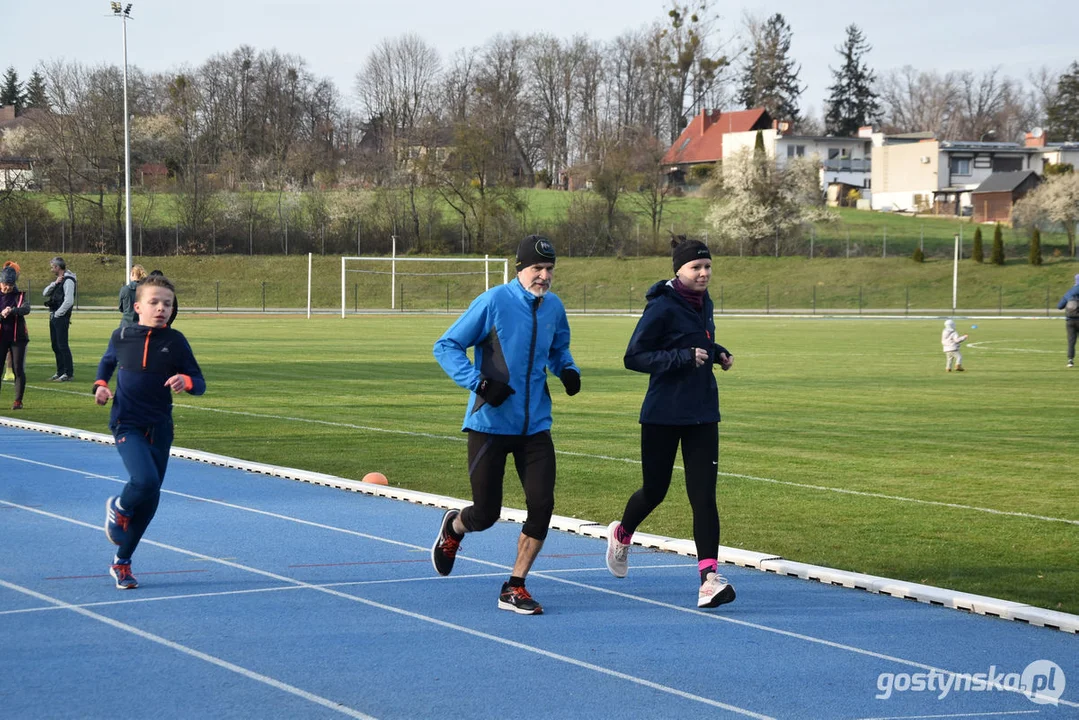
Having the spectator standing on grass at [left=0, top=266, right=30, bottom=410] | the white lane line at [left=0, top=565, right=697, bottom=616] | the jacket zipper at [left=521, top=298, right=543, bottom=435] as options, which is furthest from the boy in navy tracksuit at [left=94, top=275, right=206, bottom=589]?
the spectator standing on grass at [left=0, top=266, right=30, bottom=410]

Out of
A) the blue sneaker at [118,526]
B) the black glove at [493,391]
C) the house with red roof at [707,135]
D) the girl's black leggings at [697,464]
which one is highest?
the house with red roof at [707,135]

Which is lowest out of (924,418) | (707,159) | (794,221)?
(924,418)

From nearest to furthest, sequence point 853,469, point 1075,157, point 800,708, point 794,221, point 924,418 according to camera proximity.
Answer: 1. point 800,708
2. point 853,469
3. point 924,418
4. point 794,221
5. point 1075,157

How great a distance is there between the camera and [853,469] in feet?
40.5

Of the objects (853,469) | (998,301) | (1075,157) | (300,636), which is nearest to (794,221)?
(998,301)

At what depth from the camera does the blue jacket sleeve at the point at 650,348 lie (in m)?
6.80

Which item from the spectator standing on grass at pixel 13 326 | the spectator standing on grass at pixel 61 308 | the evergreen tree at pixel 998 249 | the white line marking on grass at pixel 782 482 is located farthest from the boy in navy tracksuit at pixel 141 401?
the evergreen tree at pixel 998 249

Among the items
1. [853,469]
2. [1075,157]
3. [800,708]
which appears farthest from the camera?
[1075,157]

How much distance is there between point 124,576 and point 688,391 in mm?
3429

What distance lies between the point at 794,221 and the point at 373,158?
33.1 meters

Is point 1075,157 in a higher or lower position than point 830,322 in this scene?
higher

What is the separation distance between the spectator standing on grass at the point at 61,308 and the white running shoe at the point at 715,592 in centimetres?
1579

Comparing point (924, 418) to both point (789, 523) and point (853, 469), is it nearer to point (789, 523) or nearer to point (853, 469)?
point (853, 469)

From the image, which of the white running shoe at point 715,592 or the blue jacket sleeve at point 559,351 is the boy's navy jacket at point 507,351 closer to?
the blue jacket sleeve at point 559,351
